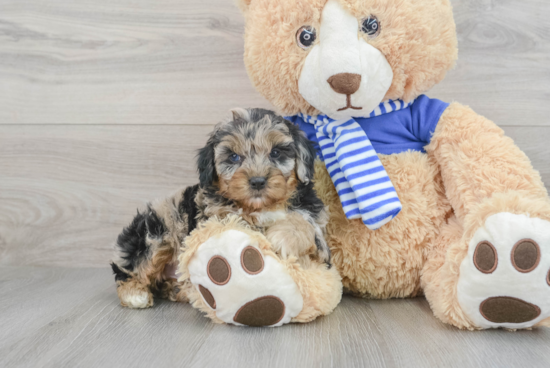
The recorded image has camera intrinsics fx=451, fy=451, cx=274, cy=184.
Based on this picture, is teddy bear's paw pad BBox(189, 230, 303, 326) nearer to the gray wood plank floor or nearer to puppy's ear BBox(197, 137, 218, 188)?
the gray wood plank floor

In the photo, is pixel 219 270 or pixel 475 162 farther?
pixel 475 162

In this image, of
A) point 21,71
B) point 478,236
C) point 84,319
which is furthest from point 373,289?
point 21,71

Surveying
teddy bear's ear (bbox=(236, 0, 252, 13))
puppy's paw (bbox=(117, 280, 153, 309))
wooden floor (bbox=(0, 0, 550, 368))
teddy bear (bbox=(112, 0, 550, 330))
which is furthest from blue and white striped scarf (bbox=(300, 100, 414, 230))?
puppy's paw (bbox=(117, 280, 153, 309))

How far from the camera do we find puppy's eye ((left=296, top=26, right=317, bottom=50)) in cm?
152

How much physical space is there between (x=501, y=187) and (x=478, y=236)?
232 mm

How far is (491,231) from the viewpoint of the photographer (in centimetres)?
127

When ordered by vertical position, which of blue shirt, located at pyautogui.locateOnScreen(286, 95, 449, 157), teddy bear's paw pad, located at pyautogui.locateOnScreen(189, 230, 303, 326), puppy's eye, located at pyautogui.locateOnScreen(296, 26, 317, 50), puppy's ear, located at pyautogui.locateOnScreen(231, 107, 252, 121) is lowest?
teddy bear's paw pad, located at pyautogui.locateOnScreen(189, 230, 303, 326)

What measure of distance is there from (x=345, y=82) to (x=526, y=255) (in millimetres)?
721

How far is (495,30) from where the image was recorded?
203cm

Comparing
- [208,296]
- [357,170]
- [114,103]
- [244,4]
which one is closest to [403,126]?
[357,170]

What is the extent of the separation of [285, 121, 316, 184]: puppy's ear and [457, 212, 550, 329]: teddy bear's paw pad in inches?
21.9

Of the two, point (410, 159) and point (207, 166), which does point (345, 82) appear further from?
point (207, 166)

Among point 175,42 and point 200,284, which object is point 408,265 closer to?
point 200,284

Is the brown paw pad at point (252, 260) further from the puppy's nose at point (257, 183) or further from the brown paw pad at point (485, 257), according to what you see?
the brown paw pad at point (485, 257)
